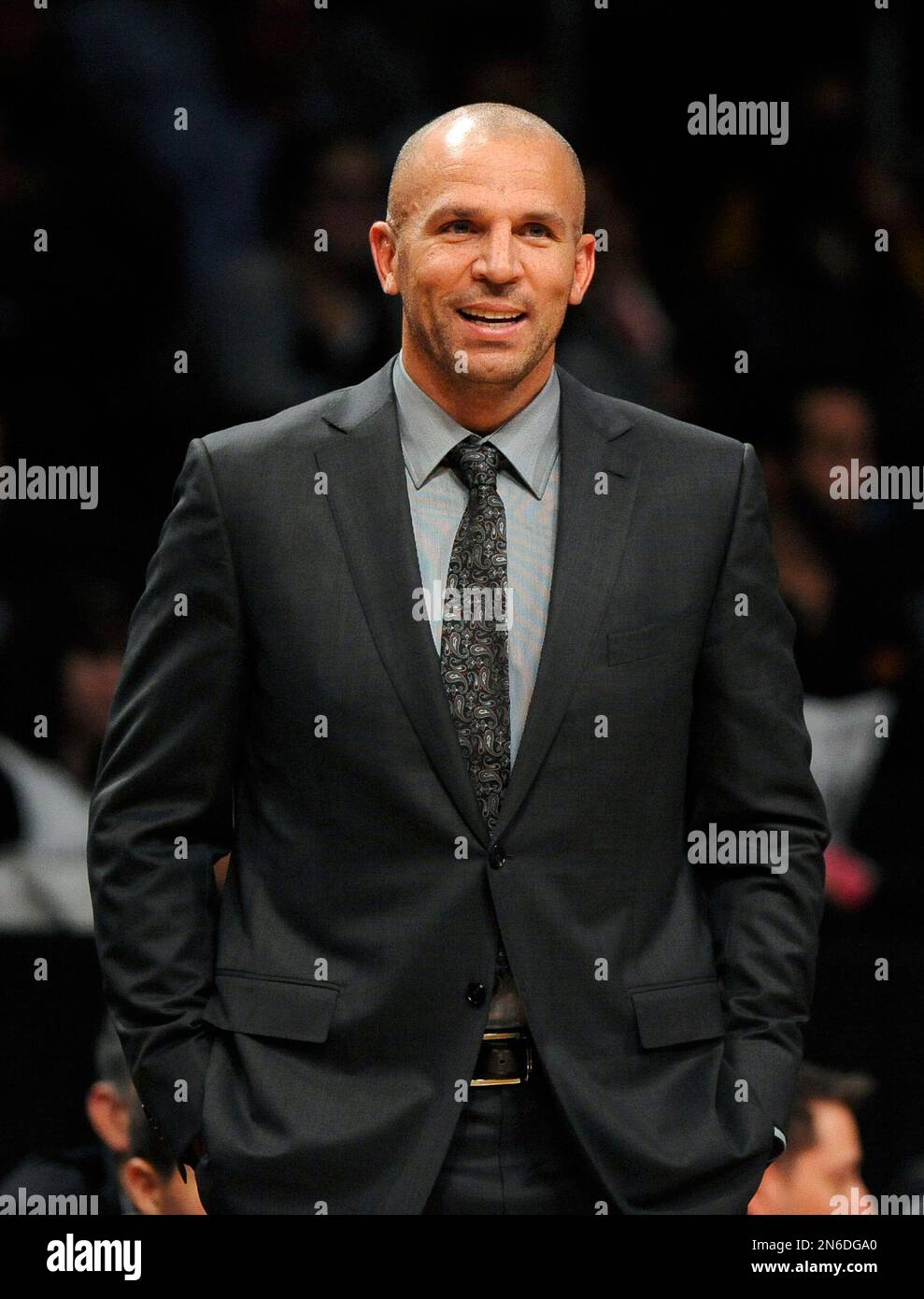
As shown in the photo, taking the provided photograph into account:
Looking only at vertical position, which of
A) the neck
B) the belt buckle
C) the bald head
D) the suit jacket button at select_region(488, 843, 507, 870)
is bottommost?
the belt buckle

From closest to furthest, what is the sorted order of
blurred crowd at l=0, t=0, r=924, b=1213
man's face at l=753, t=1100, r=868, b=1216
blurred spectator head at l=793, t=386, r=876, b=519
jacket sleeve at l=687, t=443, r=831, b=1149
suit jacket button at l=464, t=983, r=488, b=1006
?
suit jacket button at l=464, t=983, r=488, b=1006 < jacket sleeve at l=687, t=443, r=831, b=1149 < man's face at l=753, t=1100, r=868, b=1216 < blurred crowd at l=0, t=0, r=924, b=1213 < blurred spectator head at l=793, t=386, r=876, b=519

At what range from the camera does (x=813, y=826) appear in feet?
6.73

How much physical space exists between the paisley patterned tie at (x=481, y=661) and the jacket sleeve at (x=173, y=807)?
22 cm

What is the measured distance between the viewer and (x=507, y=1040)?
75.5 inches

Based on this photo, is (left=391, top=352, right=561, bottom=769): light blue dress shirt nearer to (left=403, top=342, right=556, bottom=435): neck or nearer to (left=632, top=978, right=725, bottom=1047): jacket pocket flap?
(left=403, top=342, right=556, bottom=435): neck

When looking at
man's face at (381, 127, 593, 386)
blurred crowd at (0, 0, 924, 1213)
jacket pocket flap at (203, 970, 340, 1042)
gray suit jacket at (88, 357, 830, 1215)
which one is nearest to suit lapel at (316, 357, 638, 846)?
gray suit jacket at (88, 357, 830, 1215)

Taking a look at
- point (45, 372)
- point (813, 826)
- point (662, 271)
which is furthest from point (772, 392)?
point (813, 826)

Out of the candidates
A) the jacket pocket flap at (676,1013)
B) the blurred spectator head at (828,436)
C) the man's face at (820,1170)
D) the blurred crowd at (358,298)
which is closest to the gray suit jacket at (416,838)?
the jacket pocket flap at (676,1013)

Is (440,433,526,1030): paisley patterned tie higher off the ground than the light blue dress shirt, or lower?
lower

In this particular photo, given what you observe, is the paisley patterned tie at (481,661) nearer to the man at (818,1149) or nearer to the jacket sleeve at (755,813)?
the jacket sleeve at (755,813)

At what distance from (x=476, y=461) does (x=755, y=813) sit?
0.45 m

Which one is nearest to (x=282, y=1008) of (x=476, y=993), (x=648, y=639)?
(x=476, y=993)

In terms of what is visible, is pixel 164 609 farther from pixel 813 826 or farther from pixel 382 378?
pixel 813 826

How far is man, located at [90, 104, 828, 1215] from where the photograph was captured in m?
1.89
